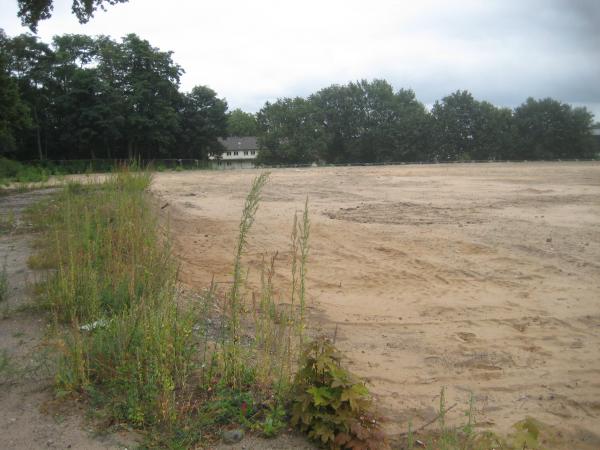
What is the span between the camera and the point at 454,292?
781 cm

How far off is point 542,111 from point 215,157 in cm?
4225

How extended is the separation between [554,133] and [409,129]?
59.1 feet

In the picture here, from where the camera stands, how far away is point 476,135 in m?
71.8

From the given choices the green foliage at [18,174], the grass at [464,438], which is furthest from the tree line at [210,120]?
the grass at [464,438]

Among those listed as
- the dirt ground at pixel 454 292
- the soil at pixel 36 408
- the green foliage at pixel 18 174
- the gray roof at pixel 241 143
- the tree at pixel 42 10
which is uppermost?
the tree at pixel 42 10

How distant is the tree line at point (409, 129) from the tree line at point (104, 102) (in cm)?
1718

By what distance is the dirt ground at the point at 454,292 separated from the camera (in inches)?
186

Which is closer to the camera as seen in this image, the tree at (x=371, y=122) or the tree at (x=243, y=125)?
the tree at (x=371, y=122)

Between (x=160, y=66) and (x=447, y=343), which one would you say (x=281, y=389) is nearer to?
(x=447, y=343)

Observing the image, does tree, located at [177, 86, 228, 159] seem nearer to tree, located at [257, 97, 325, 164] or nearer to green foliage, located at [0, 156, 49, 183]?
tree, located at [257, 97, 325, 164]

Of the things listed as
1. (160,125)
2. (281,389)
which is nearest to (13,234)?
(281,389)

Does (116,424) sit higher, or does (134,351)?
(134,351)

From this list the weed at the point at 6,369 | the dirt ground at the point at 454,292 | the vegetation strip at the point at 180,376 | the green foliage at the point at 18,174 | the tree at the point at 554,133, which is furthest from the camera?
the tree at the point at 554,133

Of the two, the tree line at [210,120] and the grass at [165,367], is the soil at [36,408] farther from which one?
the tree line at [210,120]
